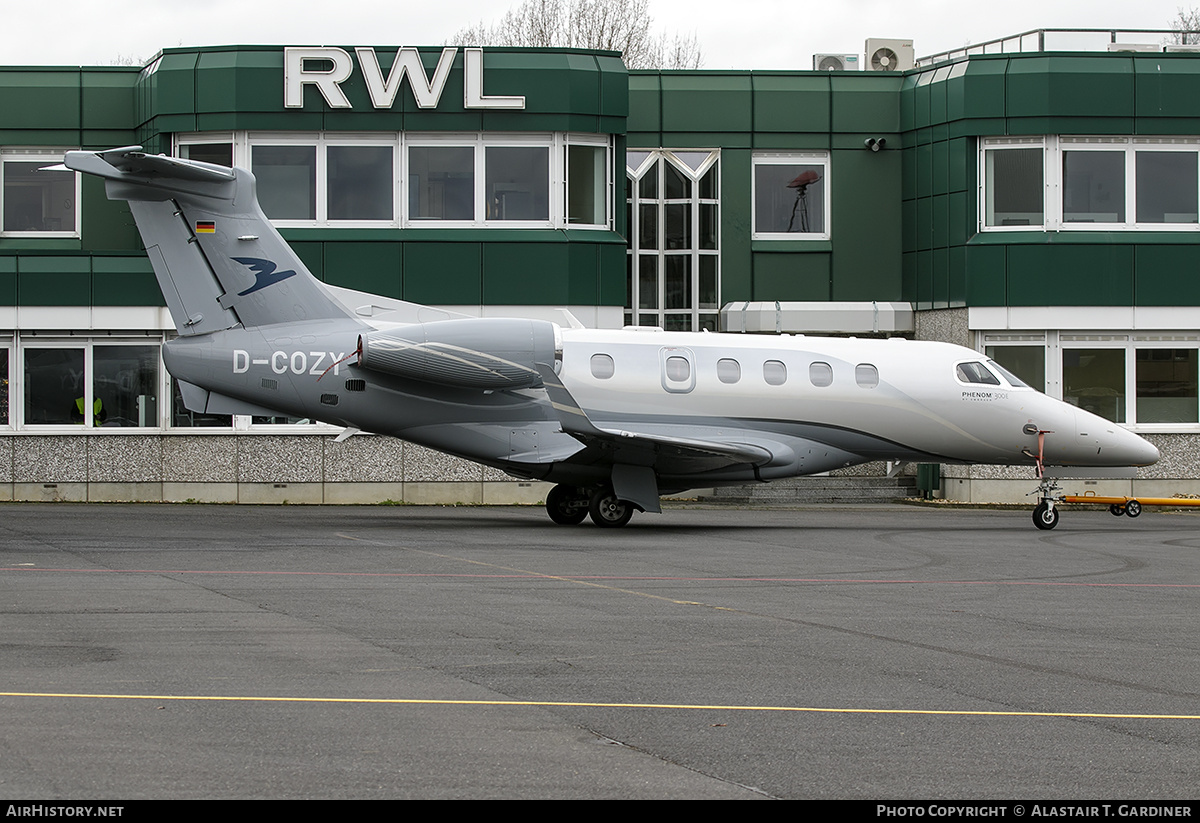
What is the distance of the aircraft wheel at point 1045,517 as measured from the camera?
900 inches

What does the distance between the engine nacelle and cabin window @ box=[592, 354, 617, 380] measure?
87 centimetres

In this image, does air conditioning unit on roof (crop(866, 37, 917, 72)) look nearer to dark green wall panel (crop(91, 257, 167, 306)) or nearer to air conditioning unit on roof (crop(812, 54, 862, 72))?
air conditioning unit on roof (crop(812, 54, 862, 72))

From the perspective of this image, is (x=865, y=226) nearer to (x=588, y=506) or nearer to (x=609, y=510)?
(x=588, y=506)

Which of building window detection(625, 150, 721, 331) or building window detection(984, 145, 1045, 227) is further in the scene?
building window detection(625, 150, 721, 331)

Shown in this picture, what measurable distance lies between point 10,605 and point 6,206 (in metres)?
20.2

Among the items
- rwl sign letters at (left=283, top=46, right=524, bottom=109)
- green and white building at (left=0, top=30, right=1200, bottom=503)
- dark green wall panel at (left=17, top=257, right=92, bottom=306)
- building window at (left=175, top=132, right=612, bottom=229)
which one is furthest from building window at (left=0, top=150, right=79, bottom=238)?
rwl sign letters at (left=283, top=46, right=524, bottom=109)

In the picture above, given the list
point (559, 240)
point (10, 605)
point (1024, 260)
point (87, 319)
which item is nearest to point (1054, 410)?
point (1024, 260)

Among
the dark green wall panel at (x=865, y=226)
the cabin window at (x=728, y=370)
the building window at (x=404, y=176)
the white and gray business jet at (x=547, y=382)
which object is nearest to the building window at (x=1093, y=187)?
the dark green wall panel at (x=865, y=226)

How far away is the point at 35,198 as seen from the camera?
2973 cm

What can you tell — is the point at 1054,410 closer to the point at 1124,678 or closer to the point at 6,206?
the point at 1124,678

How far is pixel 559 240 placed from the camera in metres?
28.3

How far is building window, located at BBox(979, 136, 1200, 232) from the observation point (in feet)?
98.3

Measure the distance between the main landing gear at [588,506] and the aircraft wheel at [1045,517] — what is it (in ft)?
21.9

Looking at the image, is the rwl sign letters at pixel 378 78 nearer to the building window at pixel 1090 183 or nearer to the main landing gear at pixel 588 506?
the main landing gear at pixel 588 506
